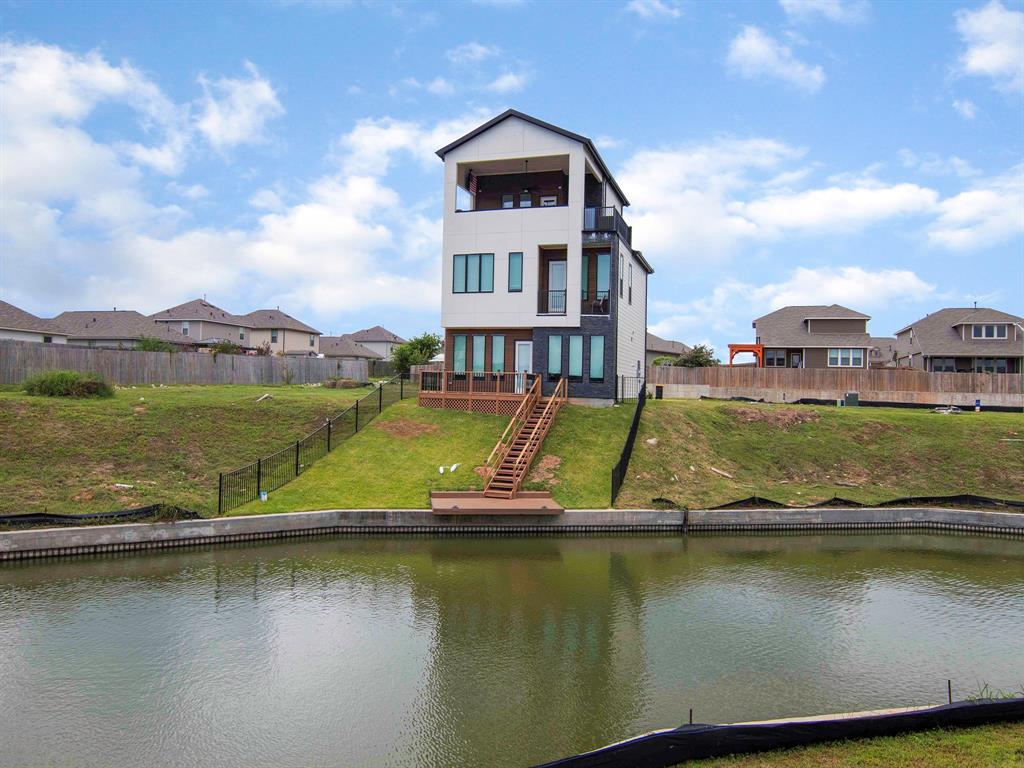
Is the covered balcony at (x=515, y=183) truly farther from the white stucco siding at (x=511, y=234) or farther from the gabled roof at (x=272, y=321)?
the gabled roof at (x=272, y=321)

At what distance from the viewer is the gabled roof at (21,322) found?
52.1m

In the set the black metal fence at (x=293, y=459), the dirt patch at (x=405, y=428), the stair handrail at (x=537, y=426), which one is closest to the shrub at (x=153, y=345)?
the black metal fence at (x=293, y=459)

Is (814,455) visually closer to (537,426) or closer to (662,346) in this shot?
(537,426)

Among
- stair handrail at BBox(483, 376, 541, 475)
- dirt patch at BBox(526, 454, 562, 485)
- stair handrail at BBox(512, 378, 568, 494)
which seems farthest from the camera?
stair handrail at BBox(483, 376, 541, 475)

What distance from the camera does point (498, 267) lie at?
31703 millimetres

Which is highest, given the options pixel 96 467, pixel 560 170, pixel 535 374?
pixel 560 170

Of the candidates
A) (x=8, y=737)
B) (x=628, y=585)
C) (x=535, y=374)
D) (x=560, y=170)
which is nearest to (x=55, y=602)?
(x=8, y=737)

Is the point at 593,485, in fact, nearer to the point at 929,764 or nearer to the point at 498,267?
the point at 498,267

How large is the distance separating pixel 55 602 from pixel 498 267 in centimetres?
2178

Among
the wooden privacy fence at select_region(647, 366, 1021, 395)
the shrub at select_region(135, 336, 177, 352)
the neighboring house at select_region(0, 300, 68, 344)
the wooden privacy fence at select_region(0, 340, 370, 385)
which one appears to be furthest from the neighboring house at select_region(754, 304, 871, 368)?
the neighboring house at select_region(0, 300, 68, 344)

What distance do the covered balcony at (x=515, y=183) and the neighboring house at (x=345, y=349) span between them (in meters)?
51.7

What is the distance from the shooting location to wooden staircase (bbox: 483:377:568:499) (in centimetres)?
2325

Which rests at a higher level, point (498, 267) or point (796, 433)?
point (498, 267)

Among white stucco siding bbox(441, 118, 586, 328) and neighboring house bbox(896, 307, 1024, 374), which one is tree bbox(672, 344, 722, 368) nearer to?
neighboring house bbox(896, 307, 1024, 374)
